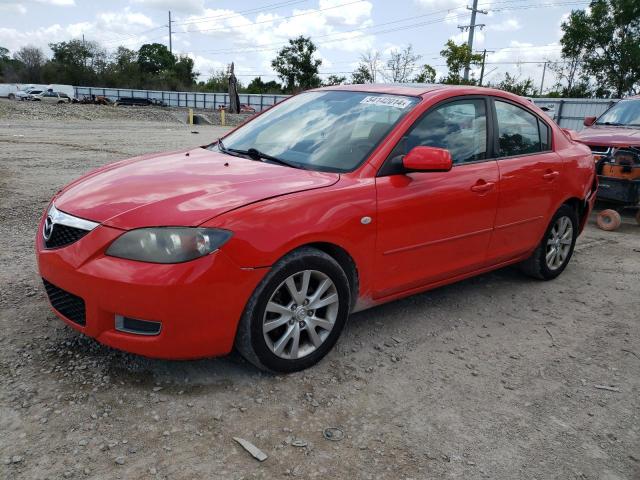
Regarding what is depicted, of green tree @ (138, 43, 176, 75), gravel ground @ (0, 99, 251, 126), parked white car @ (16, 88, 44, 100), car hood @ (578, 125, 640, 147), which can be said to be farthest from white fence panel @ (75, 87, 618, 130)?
Answer: green tree @ (138, 43, 176, 75)

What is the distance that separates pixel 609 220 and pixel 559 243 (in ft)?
9.38

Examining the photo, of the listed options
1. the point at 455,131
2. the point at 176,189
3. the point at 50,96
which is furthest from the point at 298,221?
the point at 50,96

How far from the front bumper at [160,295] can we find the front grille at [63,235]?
5cm

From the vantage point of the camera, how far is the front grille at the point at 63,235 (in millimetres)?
2838

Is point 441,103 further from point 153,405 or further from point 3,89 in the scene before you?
point 3,89

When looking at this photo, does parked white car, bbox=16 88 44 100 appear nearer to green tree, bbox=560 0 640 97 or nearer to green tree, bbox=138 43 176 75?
green tree, bbox=138 43 176 75

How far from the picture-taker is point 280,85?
229 feet

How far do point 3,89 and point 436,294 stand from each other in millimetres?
62210

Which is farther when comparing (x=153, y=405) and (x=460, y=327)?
(x=460, y=327)

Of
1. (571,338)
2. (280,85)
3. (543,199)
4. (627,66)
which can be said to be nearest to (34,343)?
(571,338)

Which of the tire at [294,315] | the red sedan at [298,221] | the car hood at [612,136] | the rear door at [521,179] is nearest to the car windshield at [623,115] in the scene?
the car hood at [612,136]

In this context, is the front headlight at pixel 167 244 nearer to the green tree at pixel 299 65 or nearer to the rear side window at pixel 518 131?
the rear side window at pixel 518 131

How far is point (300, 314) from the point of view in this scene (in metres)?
3.07

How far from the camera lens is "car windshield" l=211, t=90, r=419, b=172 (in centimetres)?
348
